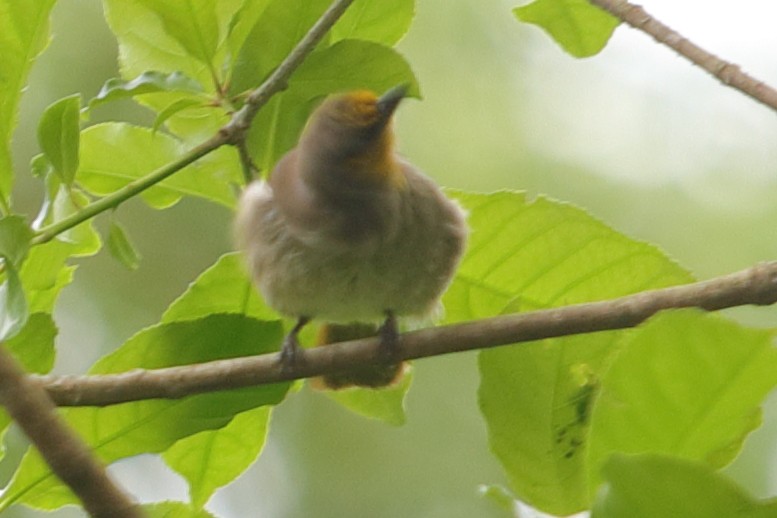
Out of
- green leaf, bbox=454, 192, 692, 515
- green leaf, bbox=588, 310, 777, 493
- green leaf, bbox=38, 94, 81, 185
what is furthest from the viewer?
green leaf, bbox=38, 94, 81, 185

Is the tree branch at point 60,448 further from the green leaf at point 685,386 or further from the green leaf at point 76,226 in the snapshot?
the green leaf at point 76,226

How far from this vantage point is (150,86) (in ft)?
4.66

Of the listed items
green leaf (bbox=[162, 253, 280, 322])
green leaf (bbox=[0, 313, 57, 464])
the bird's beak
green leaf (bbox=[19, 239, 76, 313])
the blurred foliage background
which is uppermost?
the bird's beak

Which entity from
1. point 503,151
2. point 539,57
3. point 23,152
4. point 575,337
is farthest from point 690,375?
point 539,57

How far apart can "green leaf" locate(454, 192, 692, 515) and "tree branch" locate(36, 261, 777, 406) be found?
33mm

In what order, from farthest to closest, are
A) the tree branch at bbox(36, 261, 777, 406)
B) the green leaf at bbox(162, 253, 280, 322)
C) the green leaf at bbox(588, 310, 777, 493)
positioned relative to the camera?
the green leaf at bbox(162, 253, 280, 322) → the tree branch at bbox(36, 261, 777, 406) → the green leaf at bbox(588, 310, 777, 493)

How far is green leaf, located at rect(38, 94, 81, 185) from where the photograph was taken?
1.33 metres

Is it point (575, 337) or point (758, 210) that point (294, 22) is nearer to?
point (575, 337)

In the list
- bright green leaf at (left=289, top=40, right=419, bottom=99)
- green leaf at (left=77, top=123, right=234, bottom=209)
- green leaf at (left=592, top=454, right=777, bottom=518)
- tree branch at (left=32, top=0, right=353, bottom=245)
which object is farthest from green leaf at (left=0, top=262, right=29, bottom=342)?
green leaf at (left=592, top=454, right=777, bottom=518)

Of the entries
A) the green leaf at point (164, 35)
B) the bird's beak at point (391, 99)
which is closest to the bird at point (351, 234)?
the bird's beak at point (391, 99)

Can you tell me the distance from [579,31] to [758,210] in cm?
271

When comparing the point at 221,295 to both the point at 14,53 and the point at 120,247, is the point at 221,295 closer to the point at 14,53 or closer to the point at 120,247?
the point at 120,247

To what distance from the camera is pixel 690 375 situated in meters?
0.81

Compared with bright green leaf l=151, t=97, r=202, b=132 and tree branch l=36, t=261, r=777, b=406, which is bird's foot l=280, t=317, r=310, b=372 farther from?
bright green leaf l=151, t=97, r=202, b=132
